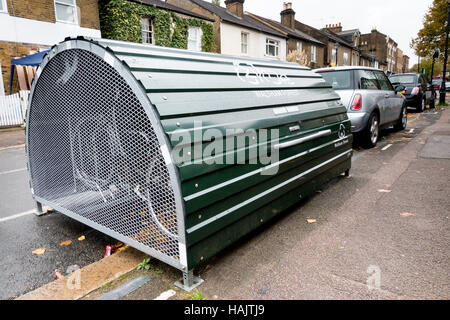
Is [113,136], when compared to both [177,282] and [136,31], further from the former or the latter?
[136,31]

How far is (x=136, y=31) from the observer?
1622 centimetres

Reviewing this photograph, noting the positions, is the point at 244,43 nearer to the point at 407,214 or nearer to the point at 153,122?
the point at 407,214

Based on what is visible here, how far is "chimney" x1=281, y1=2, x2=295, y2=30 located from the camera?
30703 millimetres

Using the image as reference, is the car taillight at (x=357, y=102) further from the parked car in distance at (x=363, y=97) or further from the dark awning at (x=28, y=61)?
the dark awning at (x=28, y=61)

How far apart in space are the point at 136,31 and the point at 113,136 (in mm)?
15528

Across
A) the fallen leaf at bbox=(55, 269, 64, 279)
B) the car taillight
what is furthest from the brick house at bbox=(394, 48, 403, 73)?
the fallen leaf at bbox=(55, 269, 64, 279)

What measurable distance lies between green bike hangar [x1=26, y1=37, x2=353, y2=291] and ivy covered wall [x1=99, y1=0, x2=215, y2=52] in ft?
47.1

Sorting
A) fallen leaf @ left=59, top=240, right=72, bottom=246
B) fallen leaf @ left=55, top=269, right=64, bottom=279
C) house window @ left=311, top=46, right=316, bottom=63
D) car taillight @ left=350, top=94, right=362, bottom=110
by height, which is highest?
house window @ left=311, top=46, right=316, bottom=63

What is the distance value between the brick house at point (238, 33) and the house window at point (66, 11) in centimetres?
927

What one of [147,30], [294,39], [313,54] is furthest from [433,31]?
[147,30]

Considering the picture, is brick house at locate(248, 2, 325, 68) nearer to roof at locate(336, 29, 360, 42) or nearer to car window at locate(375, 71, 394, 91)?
roof at locate(336, 29, 360, 42)

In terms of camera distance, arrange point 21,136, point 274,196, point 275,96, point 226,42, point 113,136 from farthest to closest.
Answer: point 226,42
point 21,136
point 275,96
point 274,196
point 113,136

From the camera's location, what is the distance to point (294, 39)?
28.6 metres

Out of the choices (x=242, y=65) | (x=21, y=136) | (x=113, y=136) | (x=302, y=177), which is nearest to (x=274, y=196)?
(x=302, y=177)
